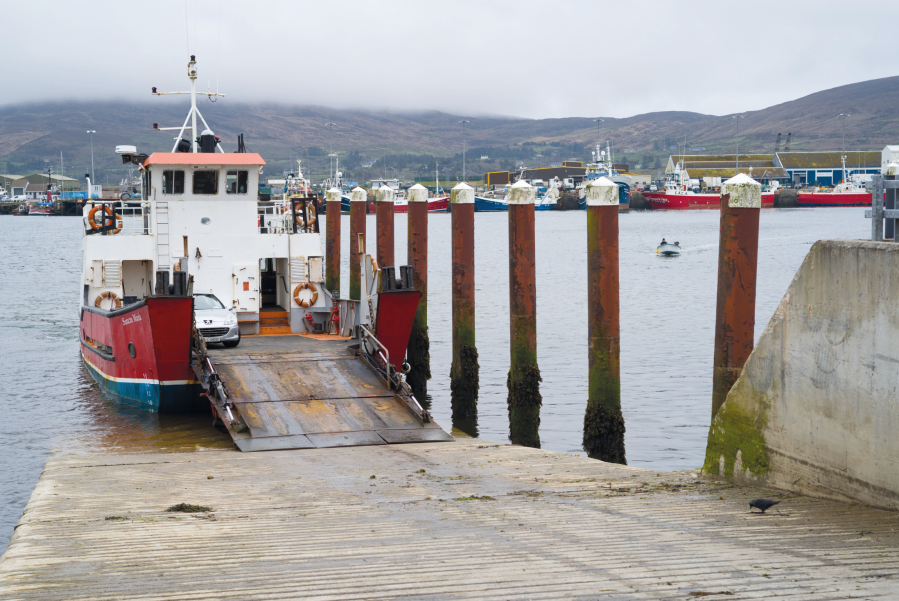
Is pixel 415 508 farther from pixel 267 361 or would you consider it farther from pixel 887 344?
pixel 267 361

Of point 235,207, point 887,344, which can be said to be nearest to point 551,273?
point 235,207

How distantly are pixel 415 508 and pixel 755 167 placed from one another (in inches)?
6696

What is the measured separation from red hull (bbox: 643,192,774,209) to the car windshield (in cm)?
12652

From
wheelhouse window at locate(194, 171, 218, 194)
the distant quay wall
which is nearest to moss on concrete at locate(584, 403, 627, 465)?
the distant quay wall

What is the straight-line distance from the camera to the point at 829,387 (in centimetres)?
A: 787

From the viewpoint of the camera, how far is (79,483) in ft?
32.8

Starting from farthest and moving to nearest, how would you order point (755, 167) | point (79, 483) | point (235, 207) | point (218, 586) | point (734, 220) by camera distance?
Answer: 1. point (755, 167)
2. point (235, 207)
3. point (734, 220)
4. point (79, 483)
5. point (218, 586)

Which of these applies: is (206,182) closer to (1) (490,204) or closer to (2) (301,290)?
(2) (301,290)

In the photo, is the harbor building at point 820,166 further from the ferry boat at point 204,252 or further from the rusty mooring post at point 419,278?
the ferry boat at point 204,252

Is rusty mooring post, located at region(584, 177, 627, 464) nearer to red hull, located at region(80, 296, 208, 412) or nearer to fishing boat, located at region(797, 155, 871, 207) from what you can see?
red hull, located at region(80, 296, 208, 412)

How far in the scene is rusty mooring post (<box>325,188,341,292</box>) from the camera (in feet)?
97.2

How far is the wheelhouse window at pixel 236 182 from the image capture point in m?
21.7

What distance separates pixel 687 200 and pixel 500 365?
402ft

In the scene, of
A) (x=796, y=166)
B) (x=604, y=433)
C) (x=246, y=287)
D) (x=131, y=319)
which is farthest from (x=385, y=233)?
(x=796, y=166)
